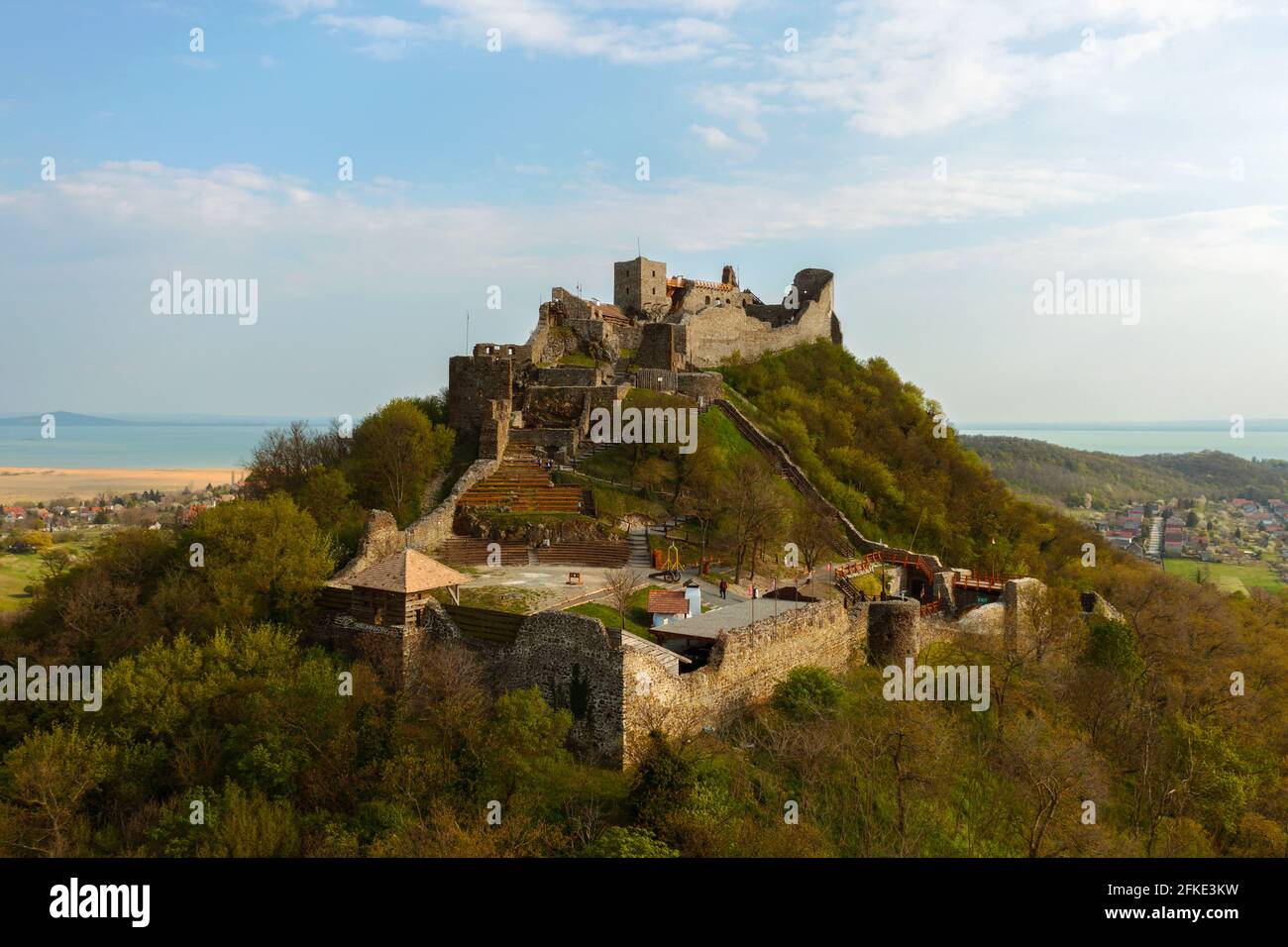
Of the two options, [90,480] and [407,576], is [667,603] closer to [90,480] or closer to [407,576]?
[407,576]

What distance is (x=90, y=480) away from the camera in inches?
2771

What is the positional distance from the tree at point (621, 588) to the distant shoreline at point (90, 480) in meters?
39.6

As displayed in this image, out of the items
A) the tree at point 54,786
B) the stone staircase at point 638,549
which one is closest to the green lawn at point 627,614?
the stone staircase at point 638,549

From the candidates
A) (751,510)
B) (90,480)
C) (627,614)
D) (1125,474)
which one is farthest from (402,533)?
(1125,474)

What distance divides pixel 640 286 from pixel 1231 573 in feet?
166

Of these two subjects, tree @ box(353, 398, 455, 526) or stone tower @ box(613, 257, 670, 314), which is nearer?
tree @ box(353, 398, 455, 526)

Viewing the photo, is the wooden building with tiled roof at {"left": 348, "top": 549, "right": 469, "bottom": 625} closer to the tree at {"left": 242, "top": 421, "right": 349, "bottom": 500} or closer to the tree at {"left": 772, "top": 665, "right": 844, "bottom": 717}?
the tree at {"left": 772, "top": 665, "right": 844, "bottom": 717}

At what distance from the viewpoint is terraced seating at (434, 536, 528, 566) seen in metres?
29.5

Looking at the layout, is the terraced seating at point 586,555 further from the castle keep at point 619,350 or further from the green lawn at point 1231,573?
the green lawn at point 1231,573

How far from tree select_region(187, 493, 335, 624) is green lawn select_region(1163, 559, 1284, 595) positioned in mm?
57652

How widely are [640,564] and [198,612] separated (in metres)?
14.0

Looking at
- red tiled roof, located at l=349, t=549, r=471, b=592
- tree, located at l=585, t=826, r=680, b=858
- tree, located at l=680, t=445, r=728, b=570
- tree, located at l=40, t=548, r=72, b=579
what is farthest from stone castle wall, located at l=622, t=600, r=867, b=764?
tree, located at l=40, t=548, r=72, b=579

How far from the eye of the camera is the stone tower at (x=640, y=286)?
58875mm
